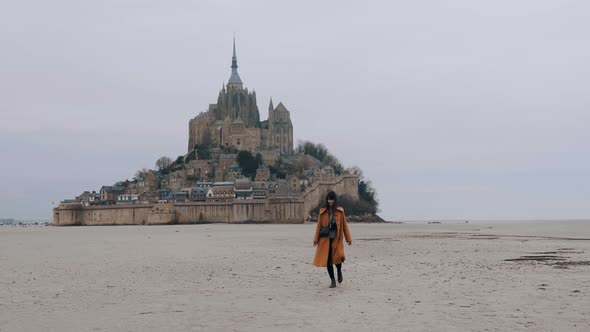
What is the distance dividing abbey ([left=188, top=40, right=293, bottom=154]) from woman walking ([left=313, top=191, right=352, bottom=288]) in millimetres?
126606

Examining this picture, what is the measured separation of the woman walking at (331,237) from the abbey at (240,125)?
127m

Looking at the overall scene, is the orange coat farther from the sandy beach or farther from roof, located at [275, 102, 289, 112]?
roof, located at [275, 102, 289, 112]

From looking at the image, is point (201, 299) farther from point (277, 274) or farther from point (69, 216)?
point (69, 216)

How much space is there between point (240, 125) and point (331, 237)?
421ft

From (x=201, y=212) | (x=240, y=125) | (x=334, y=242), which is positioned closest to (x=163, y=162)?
(x=240, y=125)

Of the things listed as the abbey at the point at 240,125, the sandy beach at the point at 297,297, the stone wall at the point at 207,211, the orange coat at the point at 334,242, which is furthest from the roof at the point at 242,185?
the orange coat at the point at 334,242

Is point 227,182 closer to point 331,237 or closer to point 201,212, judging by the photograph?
point 201,212

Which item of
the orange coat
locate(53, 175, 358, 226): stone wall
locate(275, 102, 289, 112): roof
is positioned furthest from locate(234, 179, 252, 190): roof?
the orange coat

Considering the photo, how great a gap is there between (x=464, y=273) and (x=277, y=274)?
14.9 feet

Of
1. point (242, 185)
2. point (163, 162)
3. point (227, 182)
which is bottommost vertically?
point (242, 185)

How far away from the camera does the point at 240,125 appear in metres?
140

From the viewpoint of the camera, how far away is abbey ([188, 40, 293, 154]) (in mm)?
140500

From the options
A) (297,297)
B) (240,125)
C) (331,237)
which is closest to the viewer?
(297,297)

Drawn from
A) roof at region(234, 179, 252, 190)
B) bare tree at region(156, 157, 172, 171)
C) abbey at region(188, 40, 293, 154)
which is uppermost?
abbey at region(188, 40, 293, 154)
